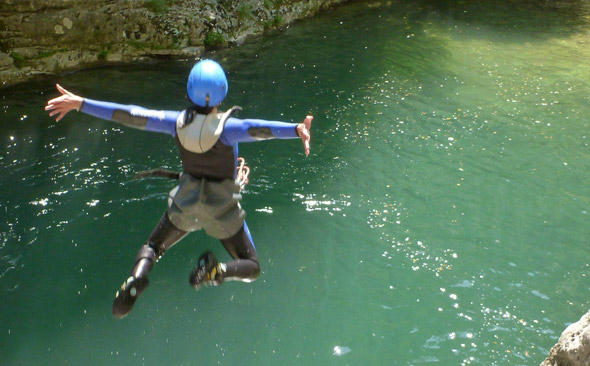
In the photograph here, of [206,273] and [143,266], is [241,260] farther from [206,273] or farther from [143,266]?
[143,266]

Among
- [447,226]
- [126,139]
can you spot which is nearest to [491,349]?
[447,226]

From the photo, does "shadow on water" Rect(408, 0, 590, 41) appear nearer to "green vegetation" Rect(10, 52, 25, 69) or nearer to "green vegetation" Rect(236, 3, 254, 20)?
"green vegetation" Rect(236, 3, 254, 20)

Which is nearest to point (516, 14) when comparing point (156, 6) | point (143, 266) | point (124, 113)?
point (156, 6)

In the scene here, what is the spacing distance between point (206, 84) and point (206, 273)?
1.13 meters

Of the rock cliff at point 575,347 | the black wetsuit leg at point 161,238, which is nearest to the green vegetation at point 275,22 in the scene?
the black wetsuit leg at point 161,238

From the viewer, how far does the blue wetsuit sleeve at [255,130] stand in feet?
11.6

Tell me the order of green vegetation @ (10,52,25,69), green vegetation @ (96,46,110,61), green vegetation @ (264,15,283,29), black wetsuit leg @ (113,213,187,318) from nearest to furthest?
black wetsuit leg @ (113,213,187,318), green vegetation @ (10,52,25,69), green vegetation @ (96,46,110,61), green vegetation @ (264,15,283,29)

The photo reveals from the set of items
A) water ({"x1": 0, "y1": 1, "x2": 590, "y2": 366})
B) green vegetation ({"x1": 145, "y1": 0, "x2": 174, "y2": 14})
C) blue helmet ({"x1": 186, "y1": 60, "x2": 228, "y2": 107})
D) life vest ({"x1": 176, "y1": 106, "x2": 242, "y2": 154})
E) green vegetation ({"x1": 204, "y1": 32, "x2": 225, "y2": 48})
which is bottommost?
water ({"x1": 0, "y1": 1, "x2": 590, "y2": 366})

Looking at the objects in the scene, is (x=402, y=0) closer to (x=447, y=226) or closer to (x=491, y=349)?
(x=447, y=226)

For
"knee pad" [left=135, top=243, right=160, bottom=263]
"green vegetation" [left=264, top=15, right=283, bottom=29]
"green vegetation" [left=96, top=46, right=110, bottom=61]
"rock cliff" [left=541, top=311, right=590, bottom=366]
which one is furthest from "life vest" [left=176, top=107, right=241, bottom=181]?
"green vegetation" [left=264, top=15, right=283, bottom=29]

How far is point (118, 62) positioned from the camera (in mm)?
10273

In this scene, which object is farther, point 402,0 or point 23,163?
point 402,0

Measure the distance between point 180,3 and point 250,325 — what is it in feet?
25.9

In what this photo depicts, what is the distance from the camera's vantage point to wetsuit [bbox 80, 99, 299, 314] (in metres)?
3.66
